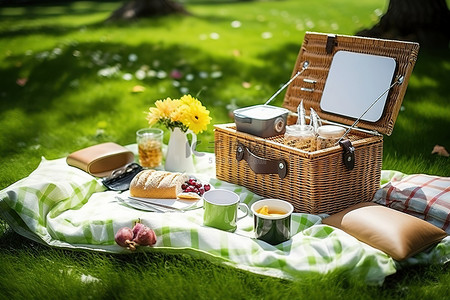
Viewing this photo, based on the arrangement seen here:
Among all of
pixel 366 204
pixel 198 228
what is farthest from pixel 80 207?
pixel 366 204

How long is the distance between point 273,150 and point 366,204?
497 millimetres

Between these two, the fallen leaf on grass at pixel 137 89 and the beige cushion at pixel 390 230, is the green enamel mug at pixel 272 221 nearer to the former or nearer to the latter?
the beige cushion at pixel 390 230

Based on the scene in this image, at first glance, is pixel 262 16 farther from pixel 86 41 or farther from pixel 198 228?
pixel 198 228

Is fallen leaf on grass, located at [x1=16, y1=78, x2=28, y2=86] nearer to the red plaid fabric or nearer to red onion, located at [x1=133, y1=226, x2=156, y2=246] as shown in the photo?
red onion, located at [x1=133, y1=226, x2=156, y2=246]

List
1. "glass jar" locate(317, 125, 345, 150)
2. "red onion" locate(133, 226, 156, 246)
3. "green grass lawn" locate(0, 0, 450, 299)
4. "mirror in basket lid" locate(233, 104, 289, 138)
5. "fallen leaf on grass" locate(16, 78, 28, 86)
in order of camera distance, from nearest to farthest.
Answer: "green grass lawn" locate(0, 0, 450, 299) → "red onion" locate(133, 226, 156, 246) → "glass jar" locate(317, 125, 345, 150) → "mirror in basket lid" locate(233, 104, 289, 138) → "fallen leaf on grass" locate(16, 78, 28, 86)

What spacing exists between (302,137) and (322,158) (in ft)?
0.86

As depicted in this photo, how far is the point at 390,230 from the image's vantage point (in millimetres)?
2197

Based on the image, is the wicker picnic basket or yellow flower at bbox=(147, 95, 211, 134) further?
yellow flower at bbox=(147, 95, 211, 134)

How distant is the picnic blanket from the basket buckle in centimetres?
28

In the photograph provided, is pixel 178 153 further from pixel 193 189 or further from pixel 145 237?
pixel 145 237

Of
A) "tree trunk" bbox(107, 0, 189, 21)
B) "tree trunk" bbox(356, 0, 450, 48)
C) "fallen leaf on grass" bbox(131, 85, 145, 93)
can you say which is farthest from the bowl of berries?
"tree trunk" bbox(107, 0, 189, 21)

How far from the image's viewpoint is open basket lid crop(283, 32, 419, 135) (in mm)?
2652

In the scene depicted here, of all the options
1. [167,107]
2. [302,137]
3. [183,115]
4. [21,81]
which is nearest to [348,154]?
[302,137]

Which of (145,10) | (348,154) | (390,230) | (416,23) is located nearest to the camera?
(390,230)
